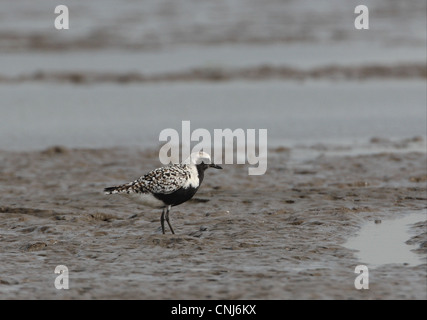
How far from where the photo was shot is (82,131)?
18.5 m

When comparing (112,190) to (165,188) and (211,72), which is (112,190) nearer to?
(165,188)

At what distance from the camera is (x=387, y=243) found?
10117 mm

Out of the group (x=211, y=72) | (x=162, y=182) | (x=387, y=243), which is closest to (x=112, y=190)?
(x=162, y=182)

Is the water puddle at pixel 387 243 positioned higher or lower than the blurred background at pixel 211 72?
lower

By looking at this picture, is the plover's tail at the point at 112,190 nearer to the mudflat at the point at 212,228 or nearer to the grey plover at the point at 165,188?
the grey plover at the point at 165,188

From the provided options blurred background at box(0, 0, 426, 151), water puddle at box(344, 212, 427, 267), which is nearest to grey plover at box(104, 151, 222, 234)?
water puddle at box(344, 212, 427, 267)

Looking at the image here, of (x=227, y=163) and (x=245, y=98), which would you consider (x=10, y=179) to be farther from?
(x=245, y=98)

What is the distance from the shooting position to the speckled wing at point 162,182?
34.6 feet

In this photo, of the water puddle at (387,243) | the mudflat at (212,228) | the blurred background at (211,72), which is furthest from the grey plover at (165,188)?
the blurred background at (211,72)

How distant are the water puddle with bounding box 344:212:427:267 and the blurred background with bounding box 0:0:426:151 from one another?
19.3ft

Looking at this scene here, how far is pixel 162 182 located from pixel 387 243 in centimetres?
285

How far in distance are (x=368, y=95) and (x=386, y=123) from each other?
11.0 ft

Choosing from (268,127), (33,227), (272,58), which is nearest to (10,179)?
(33,227)

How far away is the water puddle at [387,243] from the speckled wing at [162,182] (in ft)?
7.25
